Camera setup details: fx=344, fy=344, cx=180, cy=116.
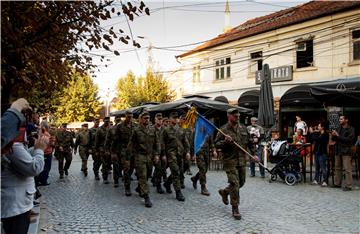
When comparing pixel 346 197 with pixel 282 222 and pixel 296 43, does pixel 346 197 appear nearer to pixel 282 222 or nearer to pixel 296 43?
pixel 282 222

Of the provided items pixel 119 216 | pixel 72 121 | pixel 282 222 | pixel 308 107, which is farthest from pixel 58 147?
pixel 72 121

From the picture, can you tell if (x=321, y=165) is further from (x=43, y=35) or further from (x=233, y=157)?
(x=43, y=35)

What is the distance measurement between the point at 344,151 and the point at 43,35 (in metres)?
8.40

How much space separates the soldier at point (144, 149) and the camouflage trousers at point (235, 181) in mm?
1948

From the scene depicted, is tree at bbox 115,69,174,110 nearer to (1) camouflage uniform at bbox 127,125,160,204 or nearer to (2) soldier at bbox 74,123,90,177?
(2) soldier at bbox 74,123,90,177

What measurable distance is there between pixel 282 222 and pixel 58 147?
890 centimetres

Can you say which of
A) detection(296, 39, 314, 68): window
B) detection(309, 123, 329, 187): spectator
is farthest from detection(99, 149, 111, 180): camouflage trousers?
detection(296, 39, 314, 68): window

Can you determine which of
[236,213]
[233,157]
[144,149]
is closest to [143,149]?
[144,149]

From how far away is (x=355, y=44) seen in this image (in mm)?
16688

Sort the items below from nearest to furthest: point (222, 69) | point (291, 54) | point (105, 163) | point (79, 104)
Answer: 1. point (105, 163)
2. point (291, 54)
3. point (222, 69)
4. point (79, 104)

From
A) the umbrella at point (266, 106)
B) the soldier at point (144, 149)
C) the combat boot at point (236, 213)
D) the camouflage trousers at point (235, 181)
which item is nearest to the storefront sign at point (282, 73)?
the umbrella at point (266, 106)

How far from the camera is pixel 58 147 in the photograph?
12523 mm

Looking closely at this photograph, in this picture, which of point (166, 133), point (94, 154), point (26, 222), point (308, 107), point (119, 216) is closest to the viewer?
point (26, 222)

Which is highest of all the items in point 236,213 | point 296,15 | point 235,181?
point 296,15
